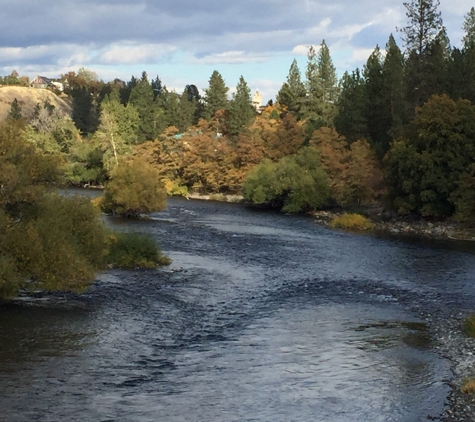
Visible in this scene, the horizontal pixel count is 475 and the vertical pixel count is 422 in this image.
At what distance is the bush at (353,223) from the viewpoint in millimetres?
56875

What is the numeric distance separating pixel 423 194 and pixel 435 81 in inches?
776

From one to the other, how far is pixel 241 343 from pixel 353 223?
3637 cm

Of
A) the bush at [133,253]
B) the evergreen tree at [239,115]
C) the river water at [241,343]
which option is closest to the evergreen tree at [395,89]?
the evergreen tree at [239,115]

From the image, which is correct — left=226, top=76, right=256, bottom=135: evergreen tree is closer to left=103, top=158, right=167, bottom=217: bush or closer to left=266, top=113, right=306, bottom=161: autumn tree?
left=266, top=113, right=306, bottom=161: autumn tree

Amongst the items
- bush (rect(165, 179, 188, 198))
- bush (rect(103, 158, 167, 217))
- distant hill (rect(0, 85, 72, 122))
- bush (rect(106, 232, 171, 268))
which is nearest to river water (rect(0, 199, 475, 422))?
bush (rect(106, 232, 171, 268))

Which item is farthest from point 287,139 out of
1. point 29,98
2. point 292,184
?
point 29,98

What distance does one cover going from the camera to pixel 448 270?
36.6 meters

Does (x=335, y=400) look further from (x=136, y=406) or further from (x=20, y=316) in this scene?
(x=20, y=316)

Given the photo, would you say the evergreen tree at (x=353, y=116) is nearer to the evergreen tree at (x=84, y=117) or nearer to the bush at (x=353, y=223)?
the bush at (x=353, y=223)

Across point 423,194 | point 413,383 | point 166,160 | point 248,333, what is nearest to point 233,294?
point 248,333

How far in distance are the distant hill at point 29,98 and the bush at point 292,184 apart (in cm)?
10146

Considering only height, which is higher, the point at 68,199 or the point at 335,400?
the point at 68,199

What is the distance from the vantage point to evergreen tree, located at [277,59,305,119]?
4028 inches

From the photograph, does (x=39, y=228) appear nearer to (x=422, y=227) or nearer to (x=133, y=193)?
(x=133, y=193)
